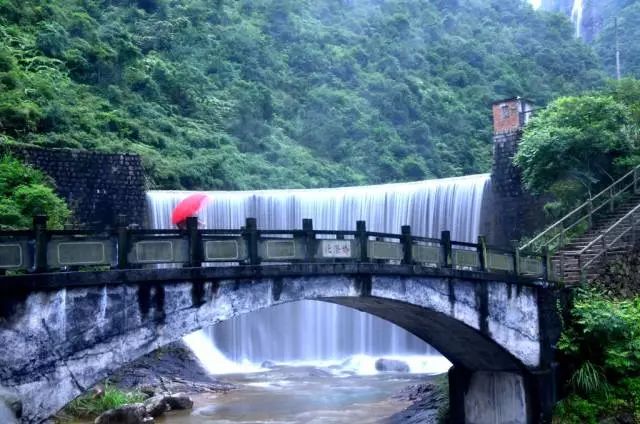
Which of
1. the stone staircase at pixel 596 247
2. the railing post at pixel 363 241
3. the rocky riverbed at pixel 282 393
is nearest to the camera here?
the railing post at pixel 363 241

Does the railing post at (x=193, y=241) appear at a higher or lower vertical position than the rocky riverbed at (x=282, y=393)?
higher

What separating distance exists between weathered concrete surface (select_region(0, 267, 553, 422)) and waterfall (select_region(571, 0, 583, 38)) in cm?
5920

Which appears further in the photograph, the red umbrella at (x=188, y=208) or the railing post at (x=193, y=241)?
the red umbrella at (x=188, y=208)

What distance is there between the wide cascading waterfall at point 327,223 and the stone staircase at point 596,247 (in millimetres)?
6959

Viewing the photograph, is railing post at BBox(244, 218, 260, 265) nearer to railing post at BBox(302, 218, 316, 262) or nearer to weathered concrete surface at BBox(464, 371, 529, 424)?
railing post at BBox(302, 218, 316, 262)

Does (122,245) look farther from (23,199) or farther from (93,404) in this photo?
(23,199)

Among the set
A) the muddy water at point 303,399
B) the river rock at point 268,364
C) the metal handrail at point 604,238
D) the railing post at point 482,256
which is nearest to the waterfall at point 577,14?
the river rock at point 268,364

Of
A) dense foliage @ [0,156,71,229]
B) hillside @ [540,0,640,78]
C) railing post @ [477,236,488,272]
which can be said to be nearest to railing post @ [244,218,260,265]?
railing post @ [477,236,488,272]

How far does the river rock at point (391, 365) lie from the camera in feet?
77.1

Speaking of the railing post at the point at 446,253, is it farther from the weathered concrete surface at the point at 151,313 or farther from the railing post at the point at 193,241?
the railing post at the point at 193,241

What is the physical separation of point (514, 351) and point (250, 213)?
50.1 feet

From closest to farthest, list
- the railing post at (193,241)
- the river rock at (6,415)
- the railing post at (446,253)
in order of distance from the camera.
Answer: the river rock at (6,415)
the railing post at (193,241)
the railing post at (446,253)

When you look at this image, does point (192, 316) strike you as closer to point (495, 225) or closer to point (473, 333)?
point (473, 333)

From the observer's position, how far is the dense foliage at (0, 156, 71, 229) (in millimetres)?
18312
